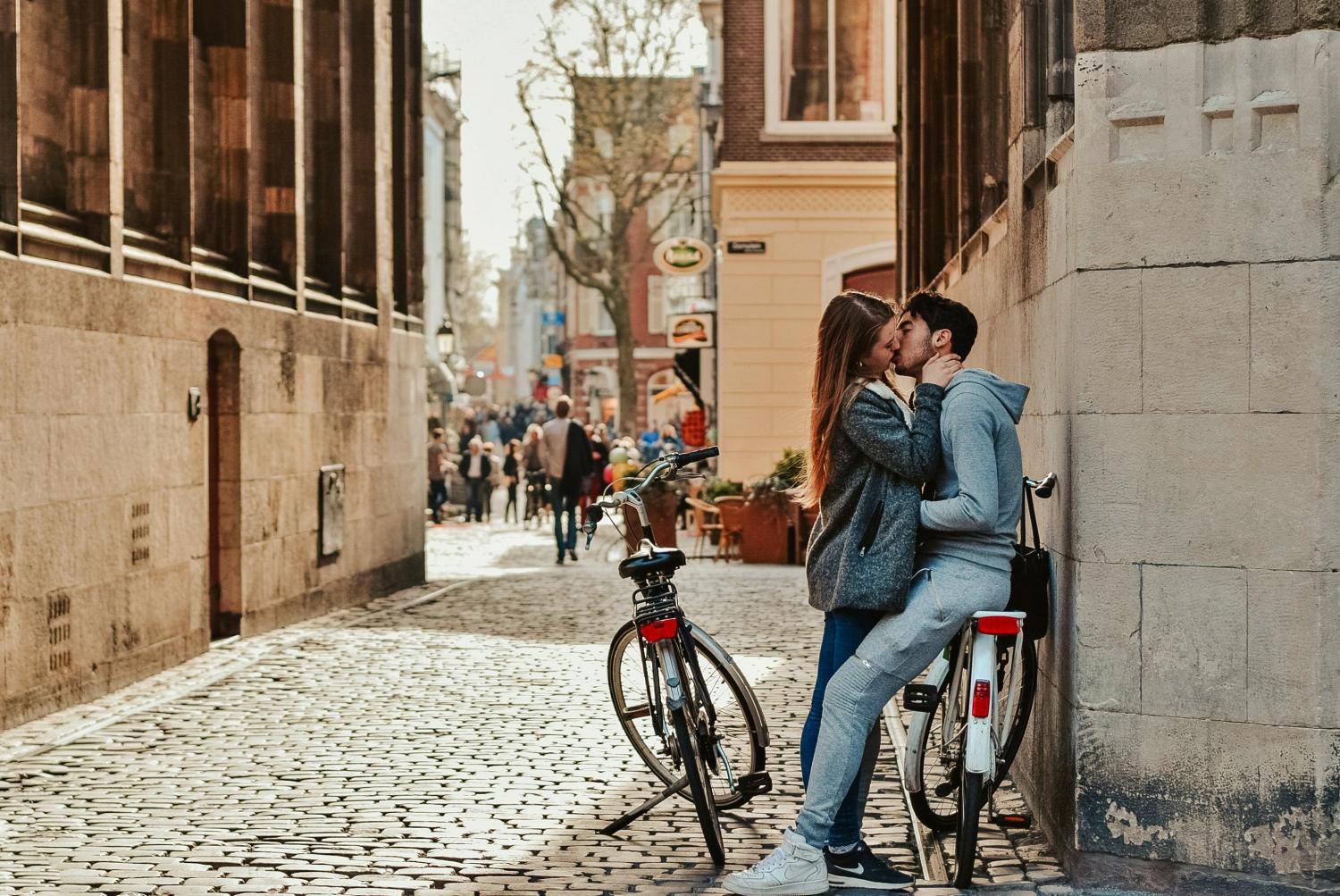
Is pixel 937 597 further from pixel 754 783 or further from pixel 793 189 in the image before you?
pixel 793 189

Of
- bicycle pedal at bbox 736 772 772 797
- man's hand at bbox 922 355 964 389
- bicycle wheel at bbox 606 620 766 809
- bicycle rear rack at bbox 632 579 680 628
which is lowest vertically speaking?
bicycle pedal at bbox 736 772 772 797

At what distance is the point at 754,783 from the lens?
7121mm

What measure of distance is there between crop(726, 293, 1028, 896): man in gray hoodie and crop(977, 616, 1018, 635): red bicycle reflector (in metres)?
0.04

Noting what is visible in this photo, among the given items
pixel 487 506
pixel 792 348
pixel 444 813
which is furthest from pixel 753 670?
pixel 487 506

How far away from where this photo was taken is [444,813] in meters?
7.40

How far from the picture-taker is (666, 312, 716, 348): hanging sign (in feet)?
104

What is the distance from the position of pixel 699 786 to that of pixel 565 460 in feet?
50.8

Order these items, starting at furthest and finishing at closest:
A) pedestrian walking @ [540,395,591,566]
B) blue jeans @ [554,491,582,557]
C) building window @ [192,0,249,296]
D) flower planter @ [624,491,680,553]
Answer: flower planter @ [624,491,680,553]
pedestrian walking @ [540,395,591,566]
blue jeans @ [554,491,582,557]
building window @ [192,0,249,296]

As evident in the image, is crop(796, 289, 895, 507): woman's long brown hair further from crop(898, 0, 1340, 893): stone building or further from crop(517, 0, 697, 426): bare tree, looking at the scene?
crop(517, 0, 697, 426): bare tree

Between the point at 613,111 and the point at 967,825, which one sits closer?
the point at 967,825

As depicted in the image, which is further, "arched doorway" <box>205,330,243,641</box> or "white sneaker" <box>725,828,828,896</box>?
"arched doorway" <box>205,330,243,641</box>

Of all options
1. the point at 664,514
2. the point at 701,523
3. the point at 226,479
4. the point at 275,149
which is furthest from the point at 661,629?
the point at 701,523

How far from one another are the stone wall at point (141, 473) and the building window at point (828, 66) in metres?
12.1

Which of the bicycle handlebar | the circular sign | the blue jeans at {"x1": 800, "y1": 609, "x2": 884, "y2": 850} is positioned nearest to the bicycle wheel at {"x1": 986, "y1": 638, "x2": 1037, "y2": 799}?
the blue jeans at {"x1": 800, "y1": 609, "x2": 884, "y2": 850}
